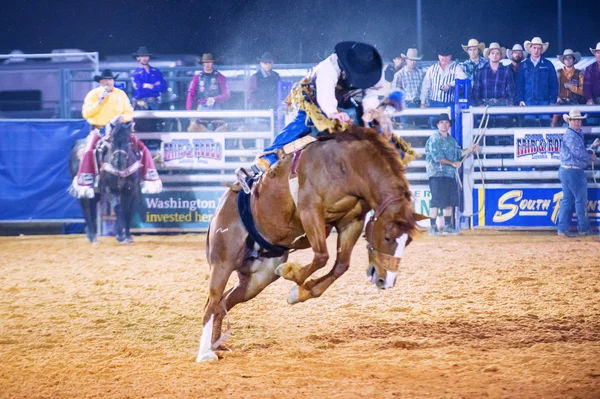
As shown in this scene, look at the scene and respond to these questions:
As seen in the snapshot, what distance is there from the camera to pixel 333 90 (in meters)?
5.22

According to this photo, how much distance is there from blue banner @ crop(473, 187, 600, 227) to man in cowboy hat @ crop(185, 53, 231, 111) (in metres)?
4.99

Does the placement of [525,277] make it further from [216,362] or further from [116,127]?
[116,127]

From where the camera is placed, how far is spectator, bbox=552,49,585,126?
511 inches

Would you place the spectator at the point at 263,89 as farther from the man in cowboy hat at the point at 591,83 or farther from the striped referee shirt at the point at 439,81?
the man in cowboy hat at the point at 591,83

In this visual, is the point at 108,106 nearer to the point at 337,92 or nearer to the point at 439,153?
the point at 439,153

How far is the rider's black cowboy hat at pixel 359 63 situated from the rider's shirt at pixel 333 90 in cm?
9

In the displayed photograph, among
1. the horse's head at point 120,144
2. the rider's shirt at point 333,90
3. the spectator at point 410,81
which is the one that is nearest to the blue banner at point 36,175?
the horse's head at point 120,144

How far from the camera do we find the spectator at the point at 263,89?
1383 cm

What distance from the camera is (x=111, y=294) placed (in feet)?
27.5

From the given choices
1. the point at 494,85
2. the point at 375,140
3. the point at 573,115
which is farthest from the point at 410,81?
the point at 375,140

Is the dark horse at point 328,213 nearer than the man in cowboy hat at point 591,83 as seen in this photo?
Yes

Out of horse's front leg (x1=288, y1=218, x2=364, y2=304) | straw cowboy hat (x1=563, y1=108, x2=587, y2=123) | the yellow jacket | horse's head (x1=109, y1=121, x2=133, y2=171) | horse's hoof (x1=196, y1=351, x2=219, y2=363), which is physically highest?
the yellow jacket

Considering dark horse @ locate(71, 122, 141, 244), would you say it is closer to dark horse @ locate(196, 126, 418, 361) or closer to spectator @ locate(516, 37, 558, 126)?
spectator @ locate(516, 37, 558, 126)

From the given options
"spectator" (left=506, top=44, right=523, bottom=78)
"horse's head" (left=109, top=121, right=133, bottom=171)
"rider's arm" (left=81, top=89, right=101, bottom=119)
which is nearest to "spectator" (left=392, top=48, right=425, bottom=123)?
"spectator" (left=506, top=44, right=523, bottom=78)
